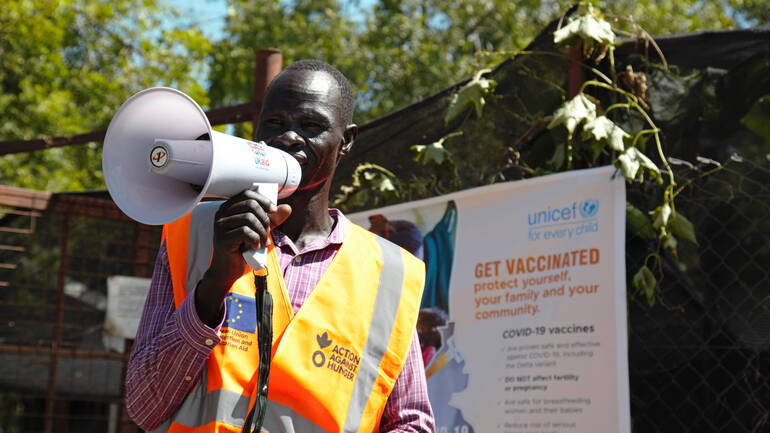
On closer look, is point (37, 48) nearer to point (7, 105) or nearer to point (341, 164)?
point (7, 105)

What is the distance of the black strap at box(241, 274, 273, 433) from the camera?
202cm

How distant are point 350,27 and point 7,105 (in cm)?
517

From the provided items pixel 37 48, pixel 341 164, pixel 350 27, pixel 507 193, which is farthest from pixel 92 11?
pixel 507 193

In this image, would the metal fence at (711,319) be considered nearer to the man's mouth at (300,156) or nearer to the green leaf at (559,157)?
the green leaf at (559,157)

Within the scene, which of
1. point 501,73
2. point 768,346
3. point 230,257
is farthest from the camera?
point 501,73

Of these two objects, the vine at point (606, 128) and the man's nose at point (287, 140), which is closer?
the man's nose at point (287, 140)

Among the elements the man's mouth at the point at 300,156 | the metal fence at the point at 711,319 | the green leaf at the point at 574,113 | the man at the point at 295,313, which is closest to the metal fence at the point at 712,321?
→ the metal fence at the point at 711,319

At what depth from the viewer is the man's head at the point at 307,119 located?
231 cm

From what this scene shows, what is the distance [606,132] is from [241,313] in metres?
1.68

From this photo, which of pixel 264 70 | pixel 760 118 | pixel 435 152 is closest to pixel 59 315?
pixel 264 70

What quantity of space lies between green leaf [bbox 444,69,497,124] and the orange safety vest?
4.58 feet

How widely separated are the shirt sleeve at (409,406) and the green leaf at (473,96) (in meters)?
1.54

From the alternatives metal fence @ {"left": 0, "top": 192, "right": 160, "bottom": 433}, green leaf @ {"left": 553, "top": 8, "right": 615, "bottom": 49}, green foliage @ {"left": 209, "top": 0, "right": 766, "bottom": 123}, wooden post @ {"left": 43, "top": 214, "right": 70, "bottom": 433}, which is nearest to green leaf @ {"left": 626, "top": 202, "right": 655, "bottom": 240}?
green leaf @ {"left": 553, "top": 8, "right": 615, "bottom": 49}

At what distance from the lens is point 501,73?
379 centimetres
